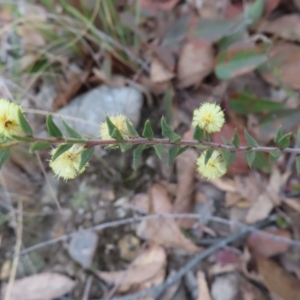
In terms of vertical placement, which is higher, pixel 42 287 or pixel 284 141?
pixel 284 141

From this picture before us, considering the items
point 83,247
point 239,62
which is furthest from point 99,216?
point 239,62

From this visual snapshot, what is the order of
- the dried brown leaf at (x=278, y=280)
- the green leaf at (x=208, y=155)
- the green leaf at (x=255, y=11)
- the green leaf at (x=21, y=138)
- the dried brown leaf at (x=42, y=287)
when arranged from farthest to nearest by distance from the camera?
the green leaf at (x=255, y=11) → the dried brown leaf at (x=42, y=287) → the dried brown leaf at (x=278, y=280) → the green leaf at (x=208, y=155) → the green leaf at (x=21, y=138)

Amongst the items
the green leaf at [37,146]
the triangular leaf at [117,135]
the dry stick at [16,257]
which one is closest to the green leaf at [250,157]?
the triangular leaf at [117,135]

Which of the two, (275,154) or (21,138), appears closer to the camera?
(21,138)

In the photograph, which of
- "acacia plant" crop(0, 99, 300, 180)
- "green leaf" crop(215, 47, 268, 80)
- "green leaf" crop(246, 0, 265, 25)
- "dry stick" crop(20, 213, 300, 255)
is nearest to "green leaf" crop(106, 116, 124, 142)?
"acacia plant" crop(0, 99, 300, 180)

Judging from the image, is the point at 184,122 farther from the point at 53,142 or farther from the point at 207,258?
the point at 53,142

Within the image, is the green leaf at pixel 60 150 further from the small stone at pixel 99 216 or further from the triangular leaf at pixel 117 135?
the small stone at pixel 99 216

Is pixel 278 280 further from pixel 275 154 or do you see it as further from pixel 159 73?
pixel 159 73

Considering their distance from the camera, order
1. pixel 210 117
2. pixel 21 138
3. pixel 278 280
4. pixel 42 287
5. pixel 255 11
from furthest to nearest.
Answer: pixel 255 11 < pixel 42 287 < pixel 278 280 < pixel 210 117 < pixel 21 138

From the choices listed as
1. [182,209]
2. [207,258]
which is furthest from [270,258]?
[182,209]
